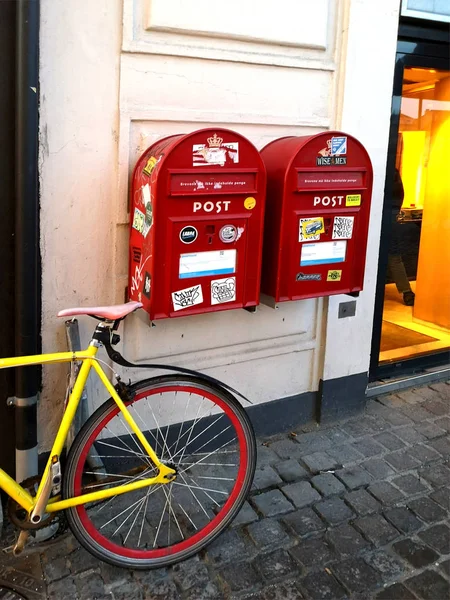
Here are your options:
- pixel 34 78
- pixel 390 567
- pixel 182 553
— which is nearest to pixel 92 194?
pixel 34 78

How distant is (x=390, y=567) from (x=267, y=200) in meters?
1.99

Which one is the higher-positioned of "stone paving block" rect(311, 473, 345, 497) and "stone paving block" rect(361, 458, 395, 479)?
"stone paving block" rect(361, 458, 395, 479)

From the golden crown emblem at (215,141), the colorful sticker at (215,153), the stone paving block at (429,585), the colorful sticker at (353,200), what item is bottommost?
the stone paving block at (429,585)

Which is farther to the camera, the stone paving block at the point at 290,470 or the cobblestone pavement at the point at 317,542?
the stone paving block at the point at 290,470

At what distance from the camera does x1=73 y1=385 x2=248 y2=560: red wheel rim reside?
2.74m

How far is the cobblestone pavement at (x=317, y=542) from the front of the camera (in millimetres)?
2738

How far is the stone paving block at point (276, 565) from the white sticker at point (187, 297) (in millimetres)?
1284

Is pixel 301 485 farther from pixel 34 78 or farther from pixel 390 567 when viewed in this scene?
pixel 34 78

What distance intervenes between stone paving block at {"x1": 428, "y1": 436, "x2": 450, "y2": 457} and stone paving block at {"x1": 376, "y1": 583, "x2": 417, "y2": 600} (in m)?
1.35

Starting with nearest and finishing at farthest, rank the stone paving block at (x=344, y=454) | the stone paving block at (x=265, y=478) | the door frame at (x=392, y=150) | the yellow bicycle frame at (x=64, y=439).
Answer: the yellow bicycle frame at (x=64, y=439) → the stone paving block at (x=265, y=478) → the stone paving block at (x=344, y=454) → the door frame at (x=392, y=150)

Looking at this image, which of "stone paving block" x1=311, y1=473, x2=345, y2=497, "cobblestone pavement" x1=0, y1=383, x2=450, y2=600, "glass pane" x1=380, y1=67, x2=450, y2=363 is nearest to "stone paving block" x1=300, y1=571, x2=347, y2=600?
"cobblestone pavement" x1=0, y1=383, x2=450, y2=600

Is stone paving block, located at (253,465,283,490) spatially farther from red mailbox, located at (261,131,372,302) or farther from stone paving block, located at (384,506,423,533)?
red mailbox, located at (261,131,372,302)

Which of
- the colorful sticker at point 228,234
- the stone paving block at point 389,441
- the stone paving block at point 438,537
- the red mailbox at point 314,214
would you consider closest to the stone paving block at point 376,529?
the stone paving block at point 438,537

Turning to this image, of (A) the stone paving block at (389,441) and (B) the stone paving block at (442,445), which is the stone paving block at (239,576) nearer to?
(A) the stone paving block at (389,441)
